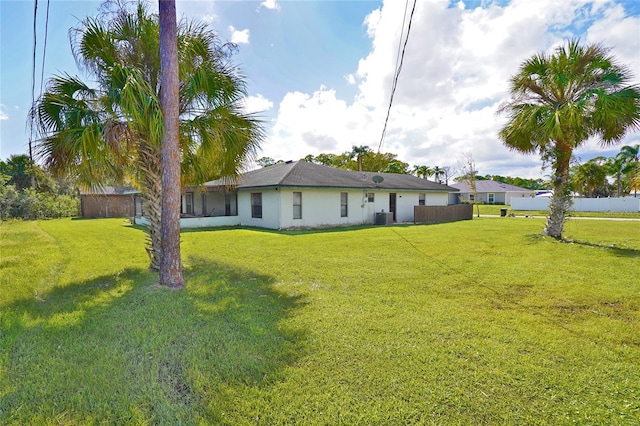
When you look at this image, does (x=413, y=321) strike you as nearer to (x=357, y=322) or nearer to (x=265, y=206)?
(x=357, y=322)

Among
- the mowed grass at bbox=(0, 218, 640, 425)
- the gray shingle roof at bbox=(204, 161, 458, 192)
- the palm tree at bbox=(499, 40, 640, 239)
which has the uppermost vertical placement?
the palm tree at bbox=(499, 40, 640, 239)

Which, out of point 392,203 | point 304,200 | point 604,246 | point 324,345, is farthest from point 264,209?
point 604,246

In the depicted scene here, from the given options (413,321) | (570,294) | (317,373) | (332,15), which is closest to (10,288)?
(317,373)

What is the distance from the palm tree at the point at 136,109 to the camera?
589cm

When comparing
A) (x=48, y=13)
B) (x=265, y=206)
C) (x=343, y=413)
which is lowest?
(x=343, y=413)

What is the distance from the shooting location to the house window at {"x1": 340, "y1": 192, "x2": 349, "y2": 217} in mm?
17766

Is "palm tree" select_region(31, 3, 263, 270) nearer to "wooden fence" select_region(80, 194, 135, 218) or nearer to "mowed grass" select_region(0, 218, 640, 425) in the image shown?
"mowed grass" select_region(0, 218, 640, 425)

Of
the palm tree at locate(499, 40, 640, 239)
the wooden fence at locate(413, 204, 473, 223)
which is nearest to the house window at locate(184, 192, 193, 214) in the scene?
the wooden fence at locate(413, 204, 473, 223)

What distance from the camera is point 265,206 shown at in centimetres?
1636

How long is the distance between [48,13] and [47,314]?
6.68 m

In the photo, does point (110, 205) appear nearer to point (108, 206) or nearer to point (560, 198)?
point (108, 206)

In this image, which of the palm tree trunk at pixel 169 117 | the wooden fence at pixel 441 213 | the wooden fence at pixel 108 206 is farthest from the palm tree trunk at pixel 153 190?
the wooden fence at pixel 108 206

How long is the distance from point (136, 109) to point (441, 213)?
19384mm

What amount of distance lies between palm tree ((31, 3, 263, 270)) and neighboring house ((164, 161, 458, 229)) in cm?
643
